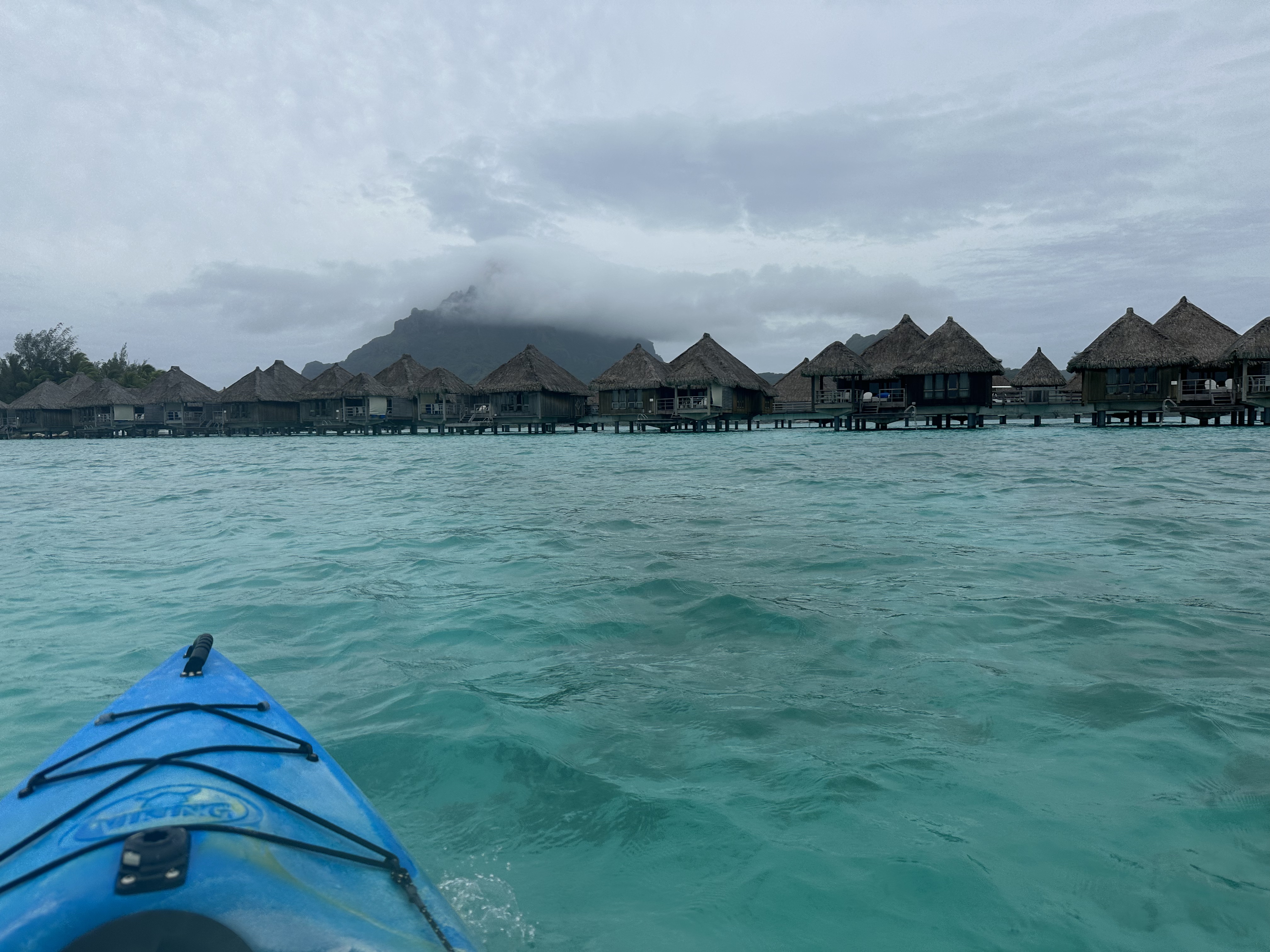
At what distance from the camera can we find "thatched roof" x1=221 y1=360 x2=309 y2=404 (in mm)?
45219

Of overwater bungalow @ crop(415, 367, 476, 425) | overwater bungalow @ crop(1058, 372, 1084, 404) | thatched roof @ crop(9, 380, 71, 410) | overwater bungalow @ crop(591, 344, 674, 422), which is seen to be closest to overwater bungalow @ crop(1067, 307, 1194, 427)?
overwater bungalow @ crop(1058, 372, 1084, 404)

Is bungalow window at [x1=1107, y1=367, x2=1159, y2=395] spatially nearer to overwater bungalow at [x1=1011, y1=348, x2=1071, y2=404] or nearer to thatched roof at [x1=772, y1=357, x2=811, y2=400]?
overwater bungalow at [x1=1011, y1=348, x2=1071, y2=404]

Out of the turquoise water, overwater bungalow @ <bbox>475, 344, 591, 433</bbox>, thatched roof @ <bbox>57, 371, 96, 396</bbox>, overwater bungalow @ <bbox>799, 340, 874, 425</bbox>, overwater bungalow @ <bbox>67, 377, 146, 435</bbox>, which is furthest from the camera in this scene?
thatched roof @ <bbox>57, 371, 96, 396</bbox>

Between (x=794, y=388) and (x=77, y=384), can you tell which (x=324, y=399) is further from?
(x=794, y=388)

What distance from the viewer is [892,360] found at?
32875mm

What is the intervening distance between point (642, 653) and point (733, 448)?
20253mm

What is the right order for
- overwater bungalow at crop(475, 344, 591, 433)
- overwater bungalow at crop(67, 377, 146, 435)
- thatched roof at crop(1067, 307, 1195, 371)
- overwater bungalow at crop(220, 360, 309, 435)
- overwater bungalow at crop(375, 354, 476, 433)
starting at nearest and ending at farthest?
1. thatched roof at crop(1067, 307, 1195, 371)
2. overwater bungalow at crop(475, 344, 591, 433)
3. overwater bungalow at crop(375, 354, 476, 433)
4. overwater bungalow at crop(220, 360, 309, 435)
5. overwater bungalow at crop(67, 377, 146, 435)

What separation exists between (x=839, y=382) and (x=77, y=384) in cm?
5117

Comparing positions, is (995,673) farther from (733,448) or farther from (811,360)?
(811,360)

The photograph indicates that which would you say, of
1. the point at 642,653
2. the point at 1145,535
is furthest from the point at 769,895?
the point at 1145,535

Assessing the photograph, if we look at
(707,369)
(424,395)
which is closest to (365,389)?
(424,395)

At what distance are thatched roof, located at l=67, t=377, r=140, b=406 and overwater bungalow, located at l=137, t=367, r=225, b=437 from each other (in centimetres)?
80

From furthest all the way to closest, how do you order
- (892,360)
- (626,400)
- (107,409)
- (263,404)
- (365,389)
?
1. (107,409)
2. (263,404)
3. (365,389)
4. (626,400)
5. (892,360)

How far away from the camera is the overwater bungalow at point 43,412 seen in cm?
4928
